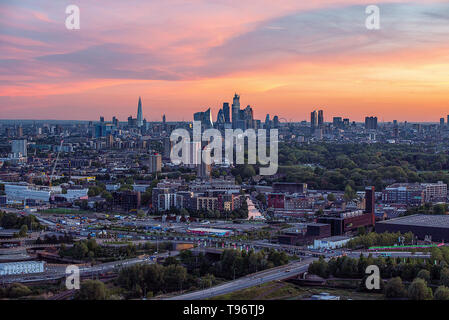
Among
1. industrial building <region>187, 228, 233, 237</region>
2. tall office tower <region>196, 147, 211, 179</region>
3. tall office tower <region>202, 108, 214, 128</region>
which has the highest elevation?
tall office tower <region>202, 108, 214, 128</region>

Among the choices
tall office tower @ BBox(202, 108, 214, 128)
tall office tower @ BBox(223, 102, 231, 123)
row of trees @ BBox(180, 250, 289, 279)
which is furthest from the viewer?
tall office tower @ BBox(223, 102, 231, 123)

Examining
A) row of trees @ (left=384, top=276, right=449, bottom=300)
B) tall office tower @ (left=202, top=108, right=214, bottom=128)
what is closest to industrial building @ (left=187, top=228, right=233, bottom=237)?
row of trees @ (left=384, top=276, right=449, bottom=300)

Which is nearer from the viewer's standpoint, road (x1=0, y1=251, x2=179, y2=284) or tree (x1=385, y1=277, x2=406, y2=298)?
tree (x1=385, y1=277, x2=406, y2=298)

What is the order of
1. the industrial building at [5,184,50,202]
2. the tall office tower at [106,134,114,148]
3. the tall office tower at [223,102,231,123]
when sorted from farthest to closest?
the tall office tower at [223,102,231,123] < the tall office tower at [106,134,114,148] < the industrial building at [5,184,50,202]

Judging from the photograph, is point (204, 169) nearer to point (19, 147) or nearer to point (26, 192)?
point (26, 192)

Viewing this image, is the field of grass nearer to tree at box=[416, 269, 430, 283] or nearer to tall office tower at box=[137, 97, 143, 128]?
tree at box=[416, 269, 430, 283]
